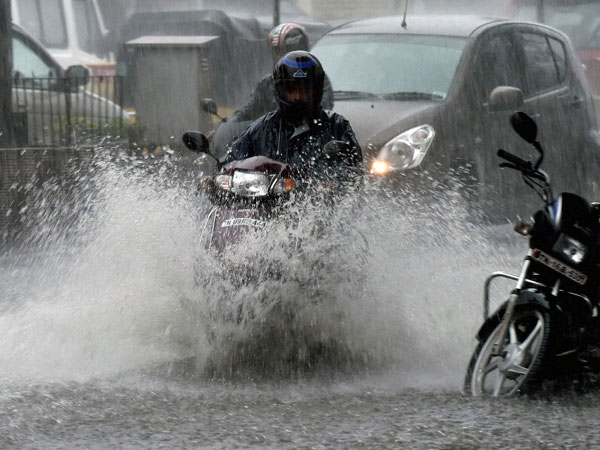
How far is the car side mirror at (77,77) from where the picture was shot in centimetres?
1410

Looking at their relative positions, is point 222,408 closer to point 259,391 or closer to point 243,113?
point 259,391

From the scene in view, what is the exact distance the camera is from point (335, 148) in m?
6.20

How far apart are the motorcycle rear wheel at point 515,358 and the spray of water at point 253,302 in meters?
0.50

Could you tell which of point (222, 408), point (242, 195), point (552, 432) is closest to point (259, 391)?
point (222, 408)

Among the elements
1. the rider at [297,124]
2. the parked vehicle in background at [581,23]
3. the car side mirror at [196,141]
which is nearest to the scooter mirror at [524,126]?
the rider at [297,124]

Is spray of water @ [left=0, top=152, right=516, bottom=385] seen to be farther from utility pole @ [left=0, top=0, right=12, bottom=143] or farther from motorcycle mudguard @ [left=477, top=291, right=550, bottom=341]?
utility pole @ [left=0, top=0, right=12, bottom=143]

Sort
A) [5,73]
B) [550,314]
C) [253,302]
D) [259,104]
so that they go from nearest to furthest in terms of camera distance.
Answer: [550,314] → [253,302] → [259,104] → [5,73]

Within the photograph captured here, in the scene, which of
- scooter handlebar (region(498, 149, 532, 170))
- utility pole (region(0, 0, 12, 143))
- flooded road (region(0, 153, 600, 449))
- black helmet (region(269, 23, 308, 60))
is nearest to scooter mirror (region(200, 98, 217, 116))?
black helmet (region(269, 23, 308, 60))

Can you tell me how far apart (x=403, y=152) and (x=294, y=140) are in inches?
123

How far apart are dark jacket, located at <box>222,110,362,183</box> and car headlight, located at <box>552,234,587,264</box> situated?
140cm

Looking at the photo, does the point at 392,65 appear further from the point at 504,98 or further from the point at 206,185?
the point at 206,185

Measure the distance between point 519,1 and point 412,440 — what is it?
23.1m

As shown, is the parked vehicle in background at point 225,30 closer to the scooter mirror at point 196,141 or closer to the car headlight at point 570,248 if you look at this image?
the scooter mirror at point 196,141

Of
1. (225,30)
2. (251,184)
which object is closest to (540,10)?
(225,30)
